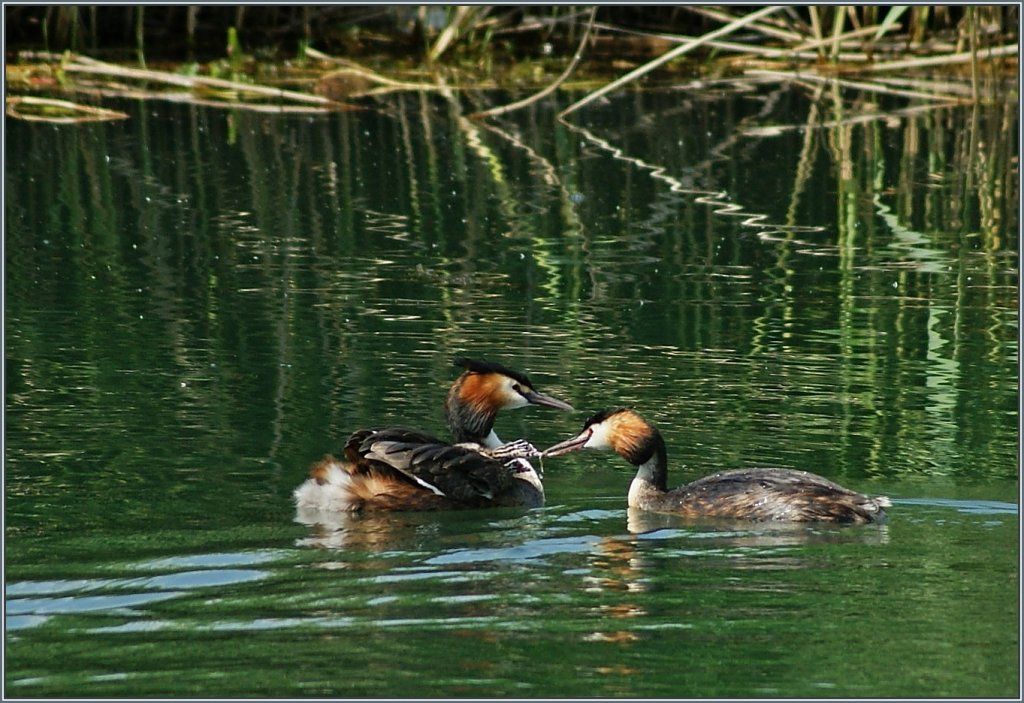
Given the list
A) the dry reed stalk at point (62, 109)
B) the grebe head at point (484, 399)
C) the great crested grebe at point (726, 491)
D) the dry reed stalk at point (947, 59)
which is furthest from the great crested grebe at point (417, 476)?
the dry reed stalk at point (947, 59)

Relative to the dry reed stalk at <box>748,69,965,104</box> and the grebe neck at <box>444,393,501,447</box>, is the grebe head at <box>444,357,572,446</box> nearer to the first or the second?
the grebe neck at <box>444,393,501,447</box>

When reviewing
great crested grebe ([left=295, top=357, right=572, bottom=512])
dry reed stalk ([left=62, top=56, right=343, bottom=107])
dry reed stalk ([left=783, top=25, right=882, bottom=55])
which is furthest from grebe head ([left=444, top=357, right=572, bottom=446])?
dry reed stalk ([left=783, top=25, right=882, bottom=55])

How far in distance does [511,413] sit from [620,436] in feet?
5.83

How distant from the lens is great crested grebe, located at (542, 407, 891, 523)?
7352 mm

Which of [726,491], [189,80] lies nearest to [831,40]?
[189,80]

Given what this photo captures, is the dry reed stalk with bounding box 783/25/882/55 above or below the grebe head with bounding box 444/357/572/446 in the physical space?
above

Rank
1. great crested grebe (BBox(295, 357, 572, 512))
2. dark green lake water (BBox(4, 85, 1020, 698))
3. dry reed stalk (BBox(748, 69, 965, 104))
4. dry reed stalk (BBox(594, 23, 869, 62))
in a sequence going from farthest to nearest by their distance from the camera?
dry reed stalk (BBox(748, 69, 965, 104)), dry reed stalk (BBox(594, 23, 869, 62)), great crested grebe (BBox(295, 357, 572, 512)), dark green lake water (BBox(4, 85, 1020, 698))

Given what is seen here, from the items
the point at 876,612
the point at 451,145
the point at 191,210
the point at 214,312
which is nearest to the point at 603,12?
the point at 451,145

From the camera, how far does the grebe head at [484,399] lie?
8383 millimetres

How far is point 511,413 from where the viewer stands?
9680 mm

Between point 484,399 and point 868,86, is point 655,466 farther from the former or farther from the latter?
point 868,86

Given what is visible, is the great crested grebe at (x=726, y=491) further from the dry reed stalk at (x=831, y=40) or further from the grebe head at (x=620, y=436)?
the dry reed stalk at (x=831, y=40)

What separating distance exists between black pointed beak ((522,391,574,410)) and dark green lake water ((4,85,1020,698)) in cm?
29

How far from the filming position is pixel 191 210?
14297 mm
